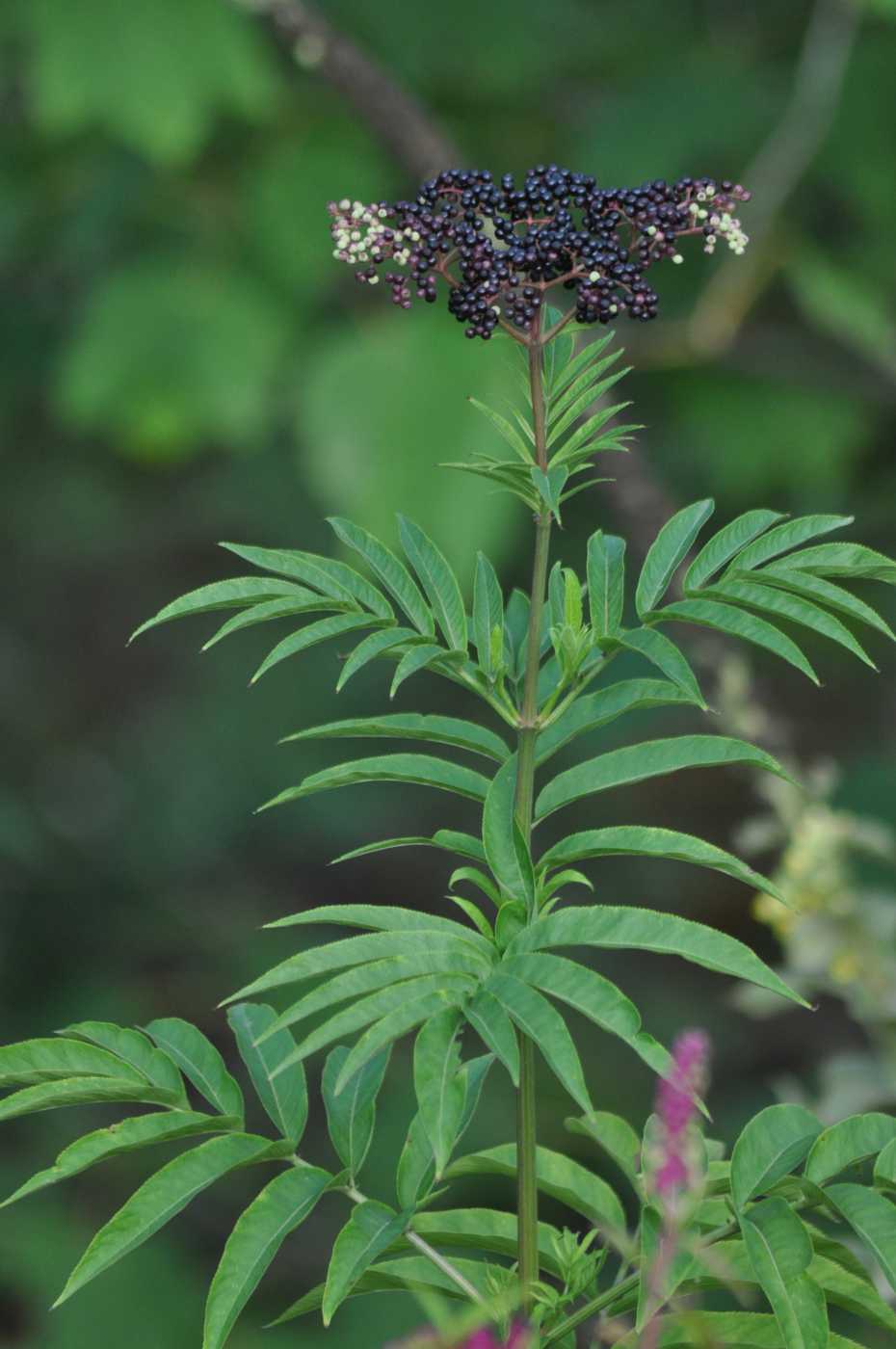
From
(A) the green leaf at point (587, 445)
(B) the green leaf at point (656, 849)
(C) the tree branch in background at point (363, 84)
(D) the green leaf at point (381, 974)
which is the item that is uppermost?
(C) the tree branch in background at point (363, 84)

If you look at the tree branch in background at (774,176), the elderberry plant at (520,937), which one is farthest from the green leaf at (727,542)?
the tree branch in background at (774,176)

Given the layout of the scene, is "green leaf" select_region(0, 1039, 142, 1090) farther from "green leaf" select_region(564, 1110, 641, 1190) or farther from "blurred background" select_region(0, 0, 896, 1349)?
"blurred background" select_region(0, 0, 896, 1349)

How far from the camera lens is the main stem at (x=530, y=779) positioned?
735 mm

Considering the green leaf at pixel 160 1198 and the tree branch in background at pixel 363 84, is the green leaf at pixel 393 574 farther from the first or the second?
the tree branch in background at pixel 363 84

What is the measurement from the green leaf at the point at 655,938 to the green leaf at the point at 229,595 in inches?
7.7

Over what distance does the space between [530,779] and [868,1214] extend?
246 mm

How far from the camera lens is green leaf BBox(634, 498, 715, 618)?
31.7 inches

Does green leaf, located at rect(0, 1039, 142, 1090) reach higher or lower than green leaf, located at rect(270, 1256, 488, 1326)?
higher

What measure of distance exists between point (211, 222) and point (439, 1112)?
98.6 inches

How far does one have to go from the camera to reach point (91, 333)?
2805 millimetres

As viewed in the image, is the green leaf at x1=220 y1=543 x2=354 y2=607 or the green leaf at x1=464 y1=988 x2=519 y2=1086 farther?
the green leaf at x1=220 y1=543 x2=354 y2=607

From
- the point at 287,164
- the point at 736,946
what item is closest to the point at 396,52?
the point at 287,164

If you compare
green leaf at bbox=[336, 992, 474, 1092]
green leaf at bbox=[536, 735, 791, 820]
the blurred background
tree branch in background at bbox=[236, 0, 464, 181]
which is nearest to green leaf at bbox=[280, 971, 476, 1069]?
green leaf at bbox=[336, 992, 474, 1092]

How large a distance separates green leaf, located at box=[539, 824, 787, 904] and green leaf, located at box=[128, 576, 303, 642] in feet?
0.57
